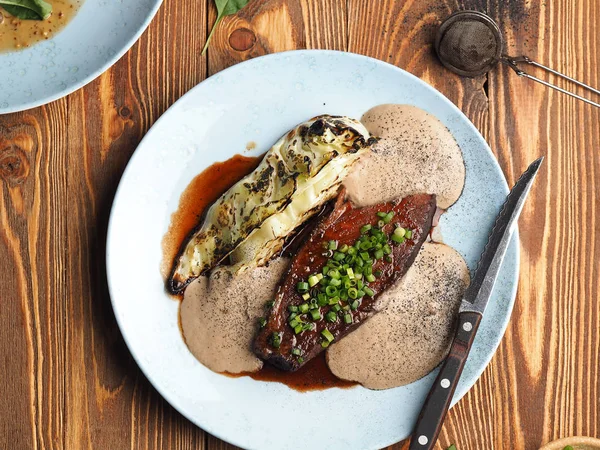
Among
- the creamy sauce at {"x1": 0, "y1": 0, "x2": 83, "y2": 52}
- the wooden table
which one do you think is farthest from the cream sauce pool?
the creamy sauce at {"x1": 0, "y1": 0, "x2": 83, "y2": 52}

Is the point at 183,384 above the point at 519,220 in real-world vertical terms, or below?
below

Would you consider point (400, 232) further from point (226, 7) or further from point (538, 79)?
point (226, 7)

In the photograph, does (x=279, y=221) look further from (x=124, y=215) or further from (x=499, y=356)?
(x=499, y=356)

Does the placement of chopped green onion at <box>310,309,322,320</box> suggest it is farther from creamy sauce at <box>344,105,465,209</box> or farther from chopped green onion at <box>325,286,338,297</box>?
creamy sauce at <box>344,105,465,209</box>

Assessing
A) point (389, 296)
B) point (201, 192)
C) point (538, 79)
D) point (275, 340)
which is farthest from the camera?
point (538, 79)

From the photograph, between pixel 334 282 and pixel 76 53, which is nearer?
pixel 334 282

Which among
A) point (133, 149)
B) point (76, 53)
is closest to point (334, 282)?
point (133, 149)

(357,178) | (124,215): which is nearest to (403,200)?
(357,178)
